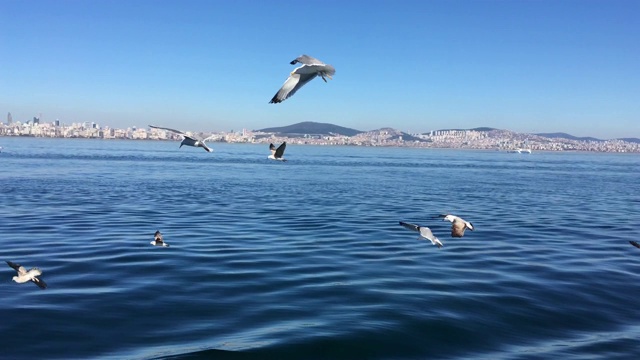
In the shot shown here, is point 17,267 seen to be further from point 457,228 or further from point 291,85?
point 457,228

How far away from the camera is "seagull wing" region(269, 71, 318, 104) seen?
9938 mm

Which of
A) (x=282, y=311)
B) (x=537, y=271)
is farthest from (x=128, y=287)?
(x=537, y=271)

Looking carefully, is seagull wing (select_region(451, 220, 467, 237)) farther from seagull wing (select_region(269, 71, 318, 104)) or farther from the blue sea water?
seagull wing (select_region(269, 71, 318, 104))

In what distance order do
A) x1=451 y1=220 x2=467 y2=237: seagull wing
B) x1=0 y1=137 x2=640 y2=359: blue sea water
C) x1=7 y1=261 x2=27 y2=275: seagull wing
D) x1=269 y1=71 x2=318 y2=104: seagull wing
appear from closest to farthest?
x1=0 y1=137 x2=640 y2=359: blue sea water, x1=7 y1=261 x2=27 y2=275: seagull wing, x1=451 y1=220 x2=467 y2=237: seagull wing, x1=269 y1=71 x2=318 y2=104: seagull wing

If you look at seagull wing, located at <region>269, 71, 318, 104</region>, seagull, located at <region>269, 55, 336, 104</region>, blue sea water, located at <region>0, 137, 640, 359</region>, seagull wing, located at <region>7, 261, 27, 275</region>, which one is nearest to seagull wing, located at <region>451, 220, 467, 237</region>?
blue sea water, located at <region>0, 137, 640, 359</region>

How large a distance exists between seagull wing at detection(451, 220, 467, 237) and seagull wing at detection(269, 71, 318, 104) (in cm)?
384

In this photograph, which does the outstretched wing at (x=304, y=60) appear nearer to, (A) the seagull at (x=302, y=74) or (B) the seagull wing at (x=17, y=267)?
(A) the seagull at (x=302, y=74)

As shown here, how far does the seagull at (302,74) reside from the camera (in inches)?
381

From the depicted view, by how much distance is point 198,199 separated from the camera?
94.2 feet

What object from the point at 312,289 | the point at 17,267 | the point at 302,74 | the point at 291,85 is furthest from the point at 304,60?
the point at 17,267

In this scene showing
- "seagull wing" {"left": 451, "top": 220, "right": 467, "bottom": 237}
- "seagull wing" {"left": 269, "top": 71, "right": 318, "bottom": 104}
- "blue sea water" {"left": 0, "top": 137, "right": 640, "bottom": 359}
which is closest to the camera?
"blue sea water" {"left": 0, "top": 137, "right": 640, "bottom": 359}

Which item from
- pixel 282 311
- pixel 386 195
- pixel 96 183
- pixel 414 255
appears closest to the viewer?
pixel 282 311

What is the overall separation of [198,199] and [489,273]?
19570 mm

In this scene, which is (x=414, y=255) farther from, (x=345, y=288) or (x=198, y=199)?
(x=198, y=199)
